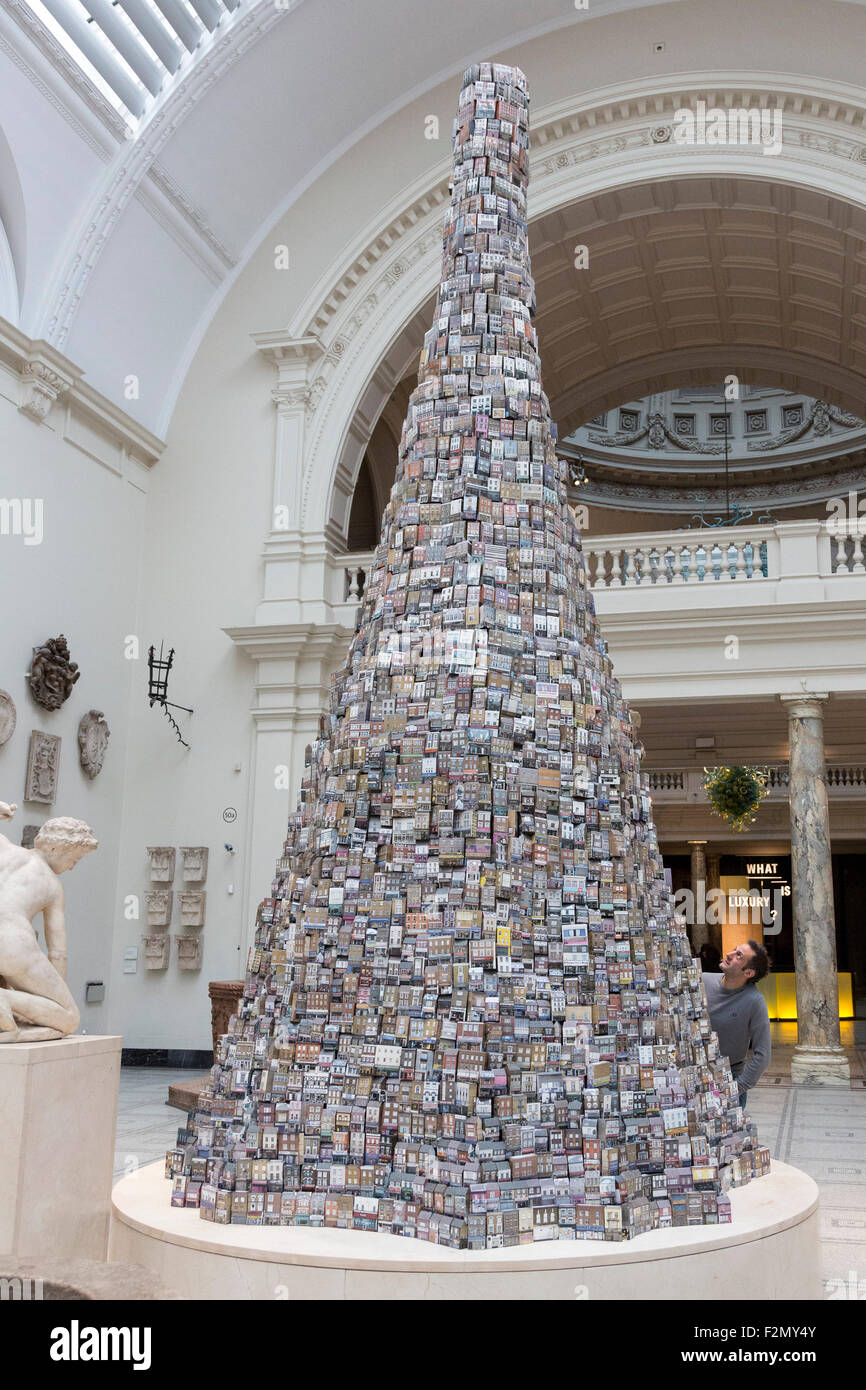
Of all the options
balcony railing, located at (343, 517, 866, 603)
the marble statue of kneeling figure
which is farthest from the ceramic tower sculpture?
balcony railing, located at (343, 517, 866, 603)

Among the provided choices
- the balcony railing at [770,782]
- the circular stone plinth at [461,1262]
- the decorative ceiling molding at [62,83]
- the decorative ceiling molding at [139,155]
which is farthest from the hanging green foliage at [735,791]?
the circular stone plinth at [461,1262]

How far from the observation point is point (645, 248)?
13977 mm

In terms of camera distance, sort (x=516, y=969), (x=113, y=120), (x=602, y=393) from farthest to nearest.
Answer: (x=602, y=393) < (x=113, y=120) < (x=516, y=969)

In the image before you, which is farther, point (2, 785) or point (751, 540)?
point (751, 540)

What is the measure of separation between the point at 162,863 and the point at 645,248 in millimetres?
9344

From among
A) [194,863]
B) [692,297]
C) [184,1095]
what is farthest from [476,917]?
[692,297]

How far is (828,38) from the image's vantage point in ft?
37.8

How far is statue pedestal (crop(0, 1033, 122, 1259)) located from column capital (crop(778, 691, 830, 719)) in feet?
28.0

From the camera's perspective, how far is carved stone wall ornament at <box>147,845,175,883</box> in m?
11.9

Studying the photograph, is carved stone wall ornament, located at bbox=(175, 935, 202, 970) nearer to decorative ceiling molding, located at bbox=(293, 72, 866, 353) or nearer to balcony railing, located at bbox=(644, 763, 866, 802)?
decorative ceiling molding, located at bbox=(293, 72, 866, 353)

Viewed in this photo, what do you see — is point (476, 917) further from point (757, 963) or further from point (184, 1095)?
point (184, 1095)

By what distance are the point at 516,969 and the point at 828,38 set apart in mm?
11768
